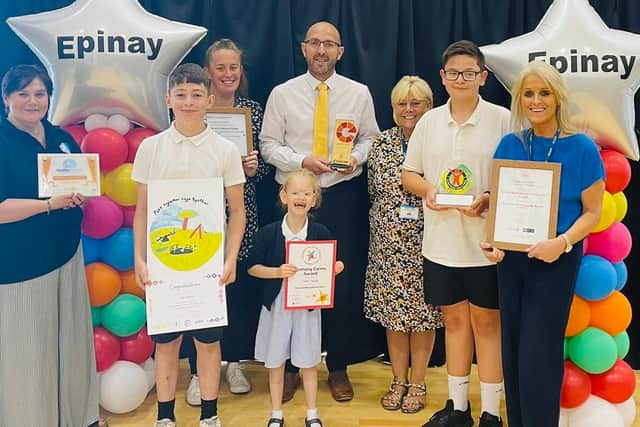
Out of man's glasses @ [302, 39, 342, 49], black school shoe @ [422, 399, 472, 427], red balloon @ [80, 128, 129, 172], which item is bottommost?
black school shoe @ [422, 399, 472, 427]

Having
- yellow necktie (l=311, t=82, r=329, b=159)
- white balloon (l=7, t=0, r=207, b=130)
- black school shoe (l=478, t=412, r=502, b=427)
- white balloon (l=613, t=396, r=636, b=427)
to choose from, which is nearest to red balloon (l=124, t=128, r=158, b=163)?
white balloon (l=7, t=0, r=207, b=130)

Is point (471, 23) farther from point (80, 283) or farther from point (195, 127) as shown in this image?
point (80, 283)

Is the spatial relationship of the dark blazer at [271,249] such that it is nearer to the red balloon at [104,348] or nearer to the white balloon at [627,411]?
the red balloon at [104,348]

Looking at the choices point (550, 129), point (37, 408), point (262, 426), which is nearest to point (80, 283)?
point (37, 408)

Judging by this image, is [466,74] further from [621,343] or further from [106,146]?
[106,146]

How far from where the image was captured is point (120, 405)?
288 centimetres

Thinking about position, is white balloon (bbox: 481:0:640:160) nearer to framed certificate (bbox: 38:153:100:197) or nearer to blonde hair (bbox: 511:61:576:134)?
blonde hair (bbox: 511:61:576:134)

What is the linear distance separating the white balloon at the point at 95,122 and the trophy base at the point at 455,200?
152 centimetres

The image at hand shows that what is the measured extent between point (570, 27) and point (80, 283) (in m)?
→ 2.33

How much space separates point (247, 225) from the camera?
10.4 feet

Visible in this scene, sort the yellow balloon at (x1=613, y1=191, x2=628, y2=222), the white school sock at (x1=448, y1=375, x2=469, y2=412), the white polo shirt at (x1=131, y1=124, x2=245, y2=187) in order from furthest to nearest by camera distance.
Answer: the white school sock at (x1=448, y1=375, x2=469, y2=412), the yellow balloon at (x1=613, y1=191, x2=628, y2=222), the white polo shirt at (x1=131, y1=124, x2=245, y2=187)

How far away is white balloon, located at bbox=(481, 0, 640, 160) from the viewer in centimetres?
257

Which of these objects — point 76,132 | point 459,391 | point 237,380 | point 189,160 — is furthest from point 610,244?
point 76,132

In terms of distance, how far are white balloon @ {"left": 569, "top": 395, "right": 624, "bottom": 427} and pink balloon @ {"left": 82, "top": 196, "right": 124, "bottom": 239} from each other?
7.07 ft
